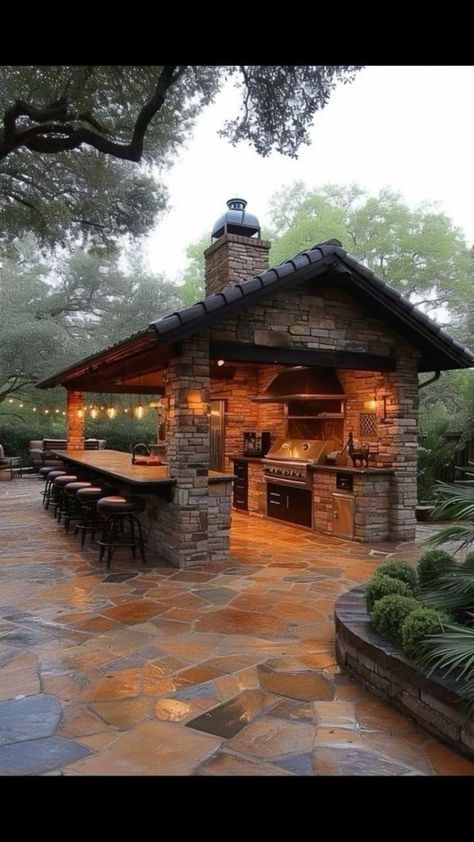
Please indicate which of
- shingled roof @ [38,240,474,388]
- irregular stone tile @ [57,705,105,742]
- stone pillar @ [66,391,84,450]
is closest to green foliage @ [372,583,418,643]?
irregular stone tile @ [57,705,105,742]

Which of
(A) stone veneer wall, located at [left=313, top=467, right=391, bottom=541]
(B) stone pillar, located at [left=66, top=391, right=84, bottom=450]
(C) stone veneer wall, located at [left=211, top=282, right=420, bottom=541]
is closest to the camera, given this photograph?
(C) stone veneer wall, located at [left=211, top=282, right=420, bottom=541]

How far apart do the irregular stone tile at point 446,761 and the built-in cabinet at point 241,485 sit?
7519 mm

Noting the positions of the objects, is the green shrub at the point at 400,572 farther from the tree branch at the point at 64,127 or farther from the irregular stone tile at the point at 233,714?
the tree branch at the point at 64,127

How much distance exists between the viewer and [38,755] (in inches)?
96.1

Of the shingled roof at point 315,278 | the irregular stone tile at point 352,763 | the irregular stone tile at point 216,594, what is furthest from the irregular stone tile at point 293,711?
the shingled roof at point 315,278

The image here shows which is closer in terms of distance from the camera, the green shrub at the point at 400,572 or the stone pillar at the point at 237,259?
the green shrub at the point at 400,572

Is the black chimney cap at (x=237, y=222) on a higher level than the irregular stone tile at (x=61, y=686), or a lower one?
higher

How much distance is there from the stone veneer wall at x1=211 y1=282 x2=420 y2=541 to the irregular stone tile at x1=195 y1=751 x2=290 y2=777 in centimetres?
482

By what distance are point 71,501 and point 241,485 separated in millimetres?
3207

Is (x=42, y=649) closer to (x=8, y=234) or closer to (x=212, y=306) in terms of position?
(x=212, y=306)

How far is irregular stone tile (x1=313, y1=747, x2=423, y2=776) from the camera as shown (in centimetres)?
233

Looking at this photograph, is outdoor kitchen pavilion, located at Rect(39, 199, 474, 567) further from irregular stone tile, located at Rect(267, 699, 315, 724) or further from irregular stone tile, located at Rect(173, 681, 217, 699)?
irregular stone tile, located at Rect(267, 699, 315, 724)

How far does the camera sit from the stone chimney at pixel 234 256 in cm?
870
